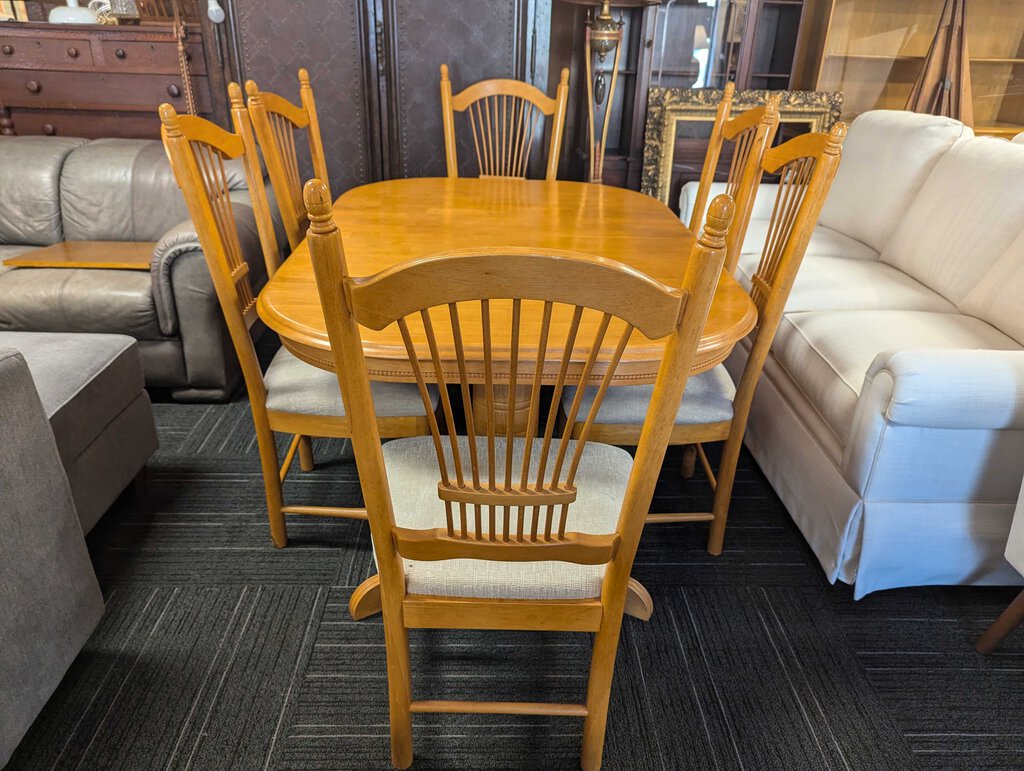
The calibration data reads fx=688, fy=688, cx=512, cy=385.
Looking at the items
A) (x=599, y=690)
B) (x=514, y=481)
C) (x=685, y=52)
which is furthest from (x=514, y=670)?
(x=685, y=52)

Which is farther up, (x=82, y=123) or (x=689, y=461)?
(x=82, y=123)

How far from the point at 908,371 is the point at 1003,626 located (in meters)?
0.61

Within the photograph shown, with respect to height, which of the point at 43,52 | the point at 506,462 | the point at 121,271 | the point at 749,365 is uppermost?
the point at 43,52

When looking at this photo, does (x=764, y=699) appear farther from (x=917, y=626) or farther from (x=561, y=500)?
(x=561, y=500)

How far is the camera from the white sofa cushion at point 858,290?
211 cm

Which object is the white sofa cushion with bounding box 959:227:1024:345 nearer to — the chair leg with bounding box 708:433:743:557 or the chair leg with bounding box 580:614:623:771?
the chair leg with bounding box 708:433:743:557

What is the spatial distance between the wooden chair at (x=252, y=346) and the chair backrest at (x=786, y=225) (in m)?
0.75

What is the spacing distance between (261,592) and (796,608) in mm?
1257

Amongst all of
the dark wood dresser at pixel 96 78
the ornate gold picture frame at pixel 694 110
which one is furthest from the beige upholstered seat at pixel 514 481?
the dark wood dresser at pixel 96 78

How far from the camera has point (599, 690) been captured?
115 cm

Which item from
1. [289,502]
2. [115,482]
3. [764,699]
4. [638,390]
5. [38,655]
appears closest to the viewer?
[38,655]

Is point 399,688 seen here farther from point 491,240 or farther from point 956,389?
point 956,389

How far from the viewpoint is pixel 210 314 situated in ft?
7.30

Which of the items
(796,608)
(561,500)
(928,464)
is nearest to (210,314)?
(561,500)
